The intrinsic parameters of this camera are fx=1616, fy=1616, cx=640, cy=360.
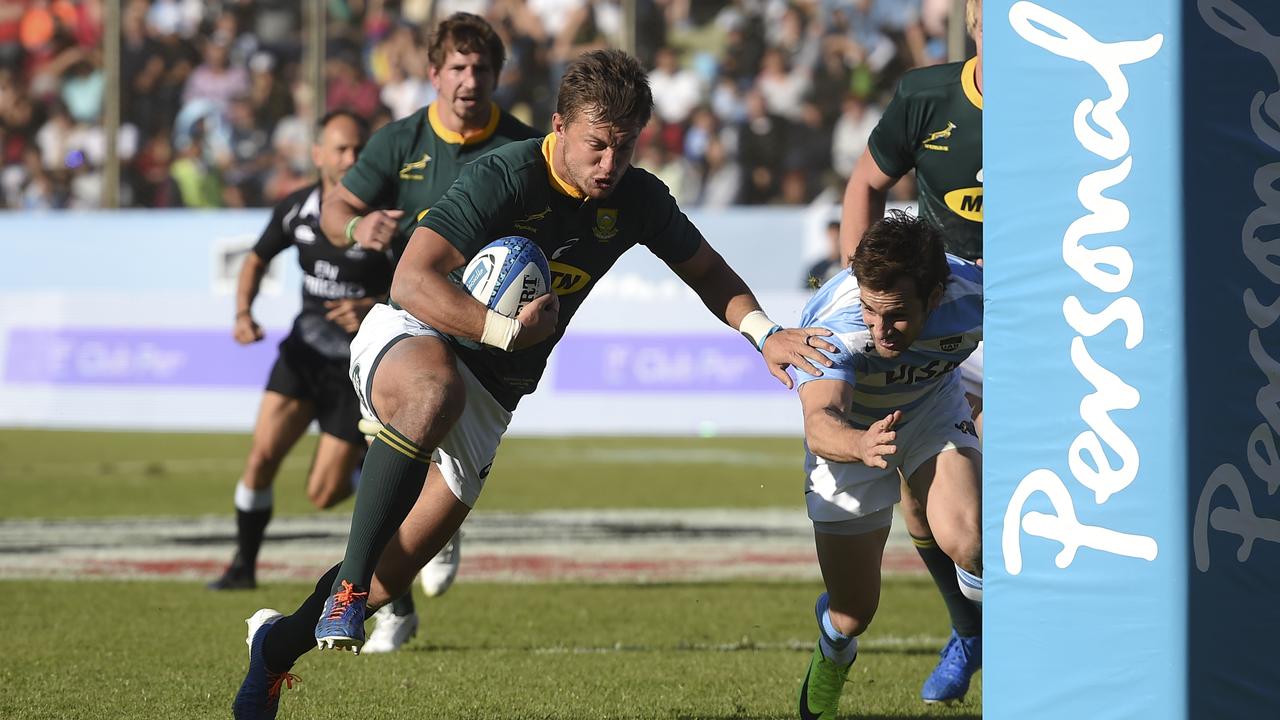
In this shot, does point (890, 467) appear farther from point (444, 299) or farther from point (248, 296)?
point (248, 296)

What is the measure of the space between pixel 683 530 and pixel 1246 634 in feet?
25.1

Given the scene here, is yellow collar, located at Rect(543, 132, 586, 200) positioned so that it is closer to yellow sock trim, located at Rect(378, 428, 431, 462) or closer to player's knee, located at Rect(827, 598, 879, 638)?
yellow sock trim, located at Rect(378, 428, 431, 462)

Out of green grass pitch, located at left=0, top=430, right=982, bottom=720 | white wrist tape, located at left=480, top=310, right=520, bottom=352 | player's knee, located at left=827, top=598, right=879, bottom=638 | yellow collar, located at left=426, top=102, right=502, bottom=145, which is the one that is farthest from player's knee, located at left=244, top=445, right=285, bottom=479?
white wrist tape, located at left=480, top=310, right=520, bottom=352

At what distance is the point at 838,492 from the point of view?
5488 mm

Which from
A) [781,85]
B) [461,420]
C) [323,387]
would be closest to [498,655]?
[461,420]

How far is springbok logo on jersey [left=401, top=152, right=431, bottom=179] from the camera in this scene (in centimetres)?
689

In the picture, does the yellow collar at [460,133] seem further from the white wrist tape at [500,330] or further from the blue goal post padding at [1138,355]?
the blue goal post padding at [1138,355]

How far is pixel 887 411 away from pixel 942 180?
1036mm

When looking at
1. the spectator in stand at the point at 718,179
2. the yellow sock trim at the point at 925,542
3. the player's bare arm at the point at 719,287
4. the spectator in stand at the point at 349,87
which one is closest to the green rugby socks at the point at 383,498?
the player's bare arm at the point at 719,287

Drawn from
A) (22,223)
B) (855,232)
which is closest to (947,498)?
(855,232)

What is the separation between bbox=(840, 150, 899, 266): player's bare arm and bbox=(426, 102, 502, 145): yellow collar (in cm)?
166

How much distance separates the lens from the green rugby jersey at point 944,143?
19.8 ft

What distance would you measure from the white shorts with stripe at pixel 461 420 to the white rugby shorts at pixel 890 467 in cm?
109

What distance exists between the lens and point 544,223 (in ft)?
16.8
